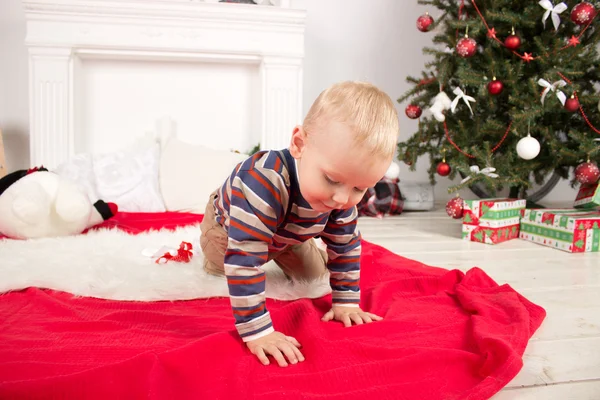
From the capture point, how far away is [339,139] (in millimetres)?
729

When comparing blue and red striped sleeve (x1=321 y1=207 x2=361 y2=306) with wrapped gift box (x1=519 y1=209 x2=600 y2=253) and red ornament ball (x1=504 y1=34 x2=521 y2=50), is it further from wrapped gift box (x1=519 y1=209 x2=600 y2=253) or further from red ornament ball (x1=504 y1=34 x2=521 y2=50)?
red ornament ball (x1=504 y1=34 x2=521 y2=50)

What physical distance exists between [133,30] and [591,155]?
2176 mm

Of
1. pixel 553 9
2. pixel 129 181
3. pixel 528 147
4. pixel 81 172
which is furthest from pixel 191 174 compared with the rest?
pixel 553 9

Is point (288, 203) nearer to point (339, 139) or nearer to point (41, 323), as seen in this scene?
point (339, 139)

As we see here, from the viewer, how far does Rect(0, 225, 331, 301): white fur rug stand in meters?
1.13

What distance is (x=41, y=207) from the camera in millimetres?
1574

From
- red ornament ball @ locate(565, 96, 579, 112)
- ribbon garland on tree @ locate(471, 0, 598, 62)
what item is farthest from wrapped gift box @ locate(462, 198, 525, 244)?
ribbon garland on tree @ locate(471, 0, 598, 62)

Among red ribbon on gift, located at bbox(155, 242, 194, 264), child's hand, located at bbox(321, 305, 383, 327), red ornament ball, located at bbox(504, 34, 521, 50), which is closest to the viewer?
child's hand, located at bbox(321, 305, 383, 327)

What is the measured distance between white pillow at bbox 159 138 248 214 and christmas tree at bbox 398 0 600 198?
0.98 metres

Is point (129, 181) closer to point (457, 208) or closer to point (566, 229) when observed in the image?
point (457, 208)

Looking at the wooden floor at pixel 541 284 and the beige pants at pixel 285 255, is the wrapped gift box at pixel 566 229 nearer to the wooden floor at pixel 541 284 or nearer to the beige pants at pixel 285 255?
the wooden floor at pixel 541 284

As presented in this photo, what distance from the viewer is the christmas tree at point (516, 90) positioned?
1919mm

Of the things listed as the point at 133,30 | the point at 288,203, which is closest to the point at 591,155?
the point at 288,203

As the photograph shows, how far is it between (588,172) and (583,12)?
60cm
